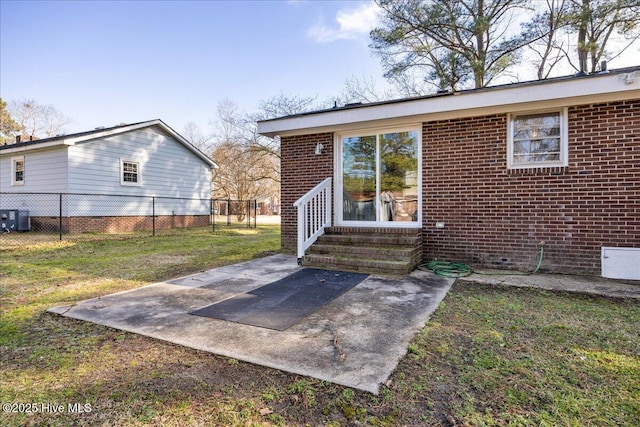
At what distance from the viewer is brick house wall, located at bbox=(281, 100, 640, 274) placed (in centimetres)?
493

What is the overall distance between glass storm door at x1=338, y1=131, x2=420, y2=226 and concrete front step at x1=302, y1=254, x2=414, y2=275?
1.50m

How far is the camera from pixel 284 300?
3926 millimetres

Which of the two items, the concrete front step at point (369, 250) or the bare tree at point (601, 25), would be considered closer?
the concrete front step at point (369, 250)

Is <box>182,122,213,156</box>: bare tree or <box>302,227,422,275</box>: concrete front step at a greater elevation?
<box>182,122,213,156</box>: bare tree

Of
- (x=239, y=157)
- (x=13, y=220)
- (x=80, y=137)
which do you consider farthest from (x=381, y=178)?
(x=239, y=157)

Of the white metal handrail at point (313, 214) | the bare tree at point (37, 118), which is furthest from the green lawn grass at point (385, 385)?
the bare tree at point (37, 118)

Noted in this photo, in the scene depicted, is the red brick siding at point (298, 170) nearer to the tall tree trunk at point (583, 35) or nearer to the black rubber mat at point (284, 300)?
the black rubber mat at point (284, 300)

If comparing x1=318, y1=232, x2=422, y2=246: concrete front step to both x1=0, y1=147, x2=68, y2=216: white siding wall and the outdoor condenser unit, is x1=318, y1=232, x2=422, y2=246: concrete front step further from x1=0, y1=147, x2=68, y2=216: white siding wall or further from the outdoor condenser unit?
the outdoor condenser unit

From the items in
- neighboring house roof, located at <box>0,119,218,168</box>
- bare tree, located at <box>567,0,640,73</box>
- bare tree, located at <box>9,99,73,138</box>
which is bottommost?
neighboring house roof, located at <box>0,119,218,168</box>

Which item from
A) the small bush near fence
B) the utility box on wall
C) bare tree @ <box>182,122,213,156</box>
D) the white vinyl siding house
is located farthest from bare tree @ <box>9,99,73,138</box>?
the utility box on wall

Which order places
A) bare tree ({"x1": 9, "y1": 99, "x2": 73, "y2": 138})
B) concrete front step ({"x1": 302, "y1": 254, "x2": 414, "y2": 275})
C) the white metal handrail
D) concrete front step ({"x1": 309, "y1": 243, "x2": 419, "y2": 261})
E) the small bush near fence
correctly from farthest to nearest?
bare tree ({"x1": 9, "y1": 99, "x2": 73, "y2": 138}) → the small bush near fence → the white metal handrail → concrete front step ({"x1": 309, "y1": 243, "x2": 419, "y2": 261}) → concrete front step ({"x1": 302, "y1": 254, "x2": 414, "y2": 275})

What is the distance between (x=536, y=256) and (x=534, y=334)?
10.0 feet

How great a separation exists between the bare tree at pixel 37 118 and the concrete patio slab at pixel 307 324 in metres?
34.1

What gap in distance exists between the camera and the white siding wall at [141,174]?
12.1 metres
